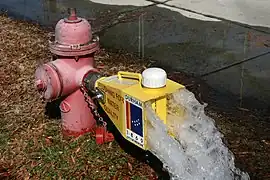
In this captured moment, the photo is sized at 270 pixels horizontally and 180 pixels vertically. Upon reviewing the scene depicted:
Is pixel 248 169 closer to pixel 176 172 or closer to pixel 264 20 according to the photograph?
pixel 176 172

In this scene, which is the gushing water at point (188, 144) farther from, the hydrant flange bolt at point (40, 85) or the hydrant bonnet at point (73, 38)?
the hydrant flange bolt at point (40, 85)

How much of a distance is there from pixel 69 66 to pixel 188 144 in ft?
3.12

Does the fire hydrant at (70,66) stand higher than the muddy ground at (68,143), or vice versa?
the fire hydrant at (70,66)

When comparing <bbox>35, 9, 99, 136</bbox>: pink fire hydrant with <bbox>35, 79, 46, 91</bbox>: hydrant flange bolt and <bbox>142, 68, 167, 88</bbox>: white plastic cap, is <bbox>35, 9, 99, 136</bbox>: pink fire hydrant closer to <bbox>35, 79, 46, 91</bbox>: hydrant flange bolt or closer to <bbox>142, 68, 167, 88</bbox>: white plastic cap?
<bbox>35, 79, 46, 91</bbox>: hydrant flange bolt

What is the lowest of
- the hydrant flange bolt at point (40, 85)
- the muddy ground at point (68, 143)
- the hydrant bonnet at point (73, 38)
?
the muddy ground at point (68, 143)

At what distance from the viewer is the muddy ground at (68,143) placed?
3525mm

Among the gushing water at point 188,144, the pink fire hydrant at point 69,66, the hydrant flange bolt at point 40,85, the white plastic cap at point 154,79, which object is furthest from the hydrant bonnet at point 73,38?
the gushing water at point 188,144

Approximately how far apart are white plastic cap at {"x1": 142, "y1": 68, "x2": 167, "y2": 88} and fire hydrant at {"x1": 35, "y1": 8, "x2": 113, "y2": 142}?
614 millimetres

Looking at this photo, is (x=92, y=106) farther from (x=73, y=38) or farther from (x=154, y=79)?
(x=154, y=79)

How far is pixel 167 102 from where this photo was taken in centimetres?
315

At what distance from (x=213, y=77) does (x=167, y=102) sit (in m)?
1.92

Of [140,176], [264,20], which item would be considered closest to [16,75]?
[140,176]

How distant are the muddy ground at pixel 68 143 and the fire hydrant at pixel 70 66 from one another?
29 centimetres

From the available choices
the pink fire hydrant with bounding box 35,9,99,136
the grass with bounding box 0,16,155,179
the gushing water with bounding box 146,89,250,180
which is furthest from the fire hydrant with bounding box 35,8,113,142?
the gushing water with bounding box 146,89,250,180
